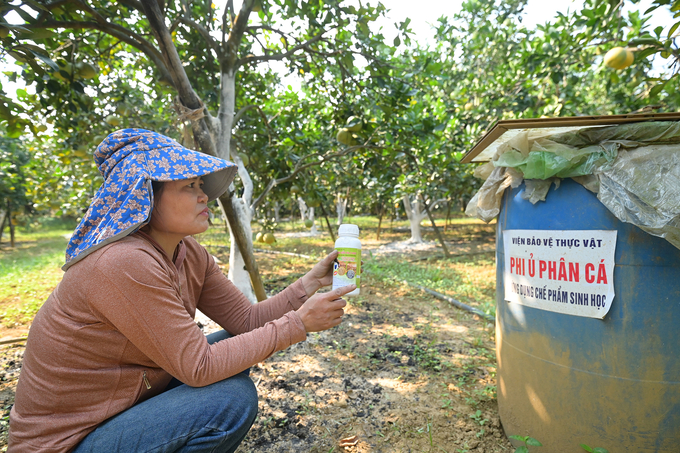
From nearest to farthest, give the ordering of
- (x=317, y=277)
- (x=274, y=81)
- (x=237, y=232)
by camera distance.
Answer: (x=317, y=277)
(x=237, y=232)
(x=274, y=81)

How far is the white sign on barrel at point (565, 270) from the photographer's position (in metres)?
1.38

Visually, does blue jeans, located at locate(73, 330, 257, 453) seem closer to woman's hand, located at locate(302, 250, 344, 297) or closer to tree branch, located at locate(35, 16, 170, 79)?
woman's hand, located at locate(302, 250, 344, 297)

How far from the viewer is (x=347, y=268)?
1.47 metres

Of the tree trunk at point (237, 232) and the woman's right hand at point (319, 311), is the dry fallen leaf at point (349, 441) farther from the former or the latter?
the tree trunk at point (237, 232)

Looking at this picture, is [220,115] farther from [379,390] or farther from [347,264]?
[379,390]

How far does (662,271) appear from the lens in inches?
52.6

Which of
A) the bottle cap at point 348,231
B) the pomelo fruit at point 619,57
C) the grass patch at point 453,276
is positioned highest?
the pomelo fruit at point 619,57

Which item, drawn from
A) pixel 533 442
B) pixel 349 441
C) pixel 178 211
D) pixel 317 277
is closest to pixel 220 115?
pixel 317 277

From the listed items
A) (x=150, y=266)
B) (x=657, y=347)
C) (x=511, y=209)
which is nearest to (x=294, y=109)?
(x=511, y=209)

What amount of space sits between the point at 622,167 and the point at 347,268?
1073 mm

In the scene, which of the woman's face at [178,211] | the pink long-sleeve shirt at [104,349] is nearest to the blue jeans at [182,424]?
the pink long-sleeve shirt at [104,349]

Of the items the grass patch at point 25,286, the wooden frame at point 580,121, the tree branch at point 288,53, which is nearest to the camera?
the wooden frame at point 580,121

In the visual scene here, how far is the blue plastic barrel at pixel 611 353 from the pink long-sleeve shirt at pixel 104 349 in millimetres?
1195

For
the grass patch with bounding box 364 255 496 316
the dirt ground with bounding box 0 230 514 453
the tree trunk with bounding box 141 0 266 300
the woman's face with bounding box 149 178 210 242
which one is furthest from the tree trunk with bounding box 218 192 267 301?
the grass patch with bounding box 364 255 496 316
